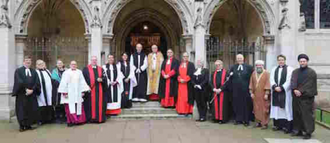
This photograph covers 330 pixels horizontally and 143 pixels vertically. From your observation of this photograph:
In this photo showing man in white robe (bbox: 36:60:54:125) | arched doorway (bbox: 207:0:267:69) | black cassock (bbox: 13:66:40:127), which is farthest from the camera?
arched doorway (bbox: 207:0:267:69)

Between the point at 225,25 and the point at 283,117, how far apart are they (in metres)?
6.42

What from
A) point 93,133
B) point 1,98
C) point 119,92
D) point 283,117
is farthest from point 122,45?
point 283,117

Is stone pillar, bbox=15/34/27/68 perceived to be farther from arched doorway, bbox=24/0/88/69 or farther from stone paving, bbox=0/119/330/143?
stone paving, bbox=0/119/330/143

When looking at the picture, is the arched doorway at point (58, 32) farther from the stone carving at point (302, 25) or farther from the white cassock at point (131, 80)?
the stone carving at point (302, 25)

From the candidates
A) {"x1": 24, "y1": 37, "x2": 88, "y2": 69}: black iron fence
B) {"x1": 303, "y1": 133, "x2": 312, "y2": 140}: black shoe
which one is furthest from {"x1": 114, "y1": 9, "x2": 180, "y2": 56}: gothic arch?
{"x1": 303, "y1": 133, "x2": 312, "y2": 140}: black shoe

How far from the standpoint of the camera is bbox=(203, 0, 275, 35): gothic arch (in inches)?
388

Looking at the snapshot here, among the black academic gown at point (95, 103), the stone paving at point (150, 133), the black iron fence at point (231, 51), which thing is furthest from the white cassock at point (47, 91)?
the black iron fence at point (231, 51)

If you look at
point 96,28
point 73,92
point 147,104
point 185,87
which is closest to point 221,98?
point 185,87

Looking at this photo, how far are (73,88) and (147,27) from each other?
646 cm

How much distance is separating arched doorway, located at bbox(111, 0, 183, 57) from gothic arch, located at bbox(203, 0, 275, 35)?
326 centimetres

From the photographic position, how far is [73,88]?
8211 millimetres

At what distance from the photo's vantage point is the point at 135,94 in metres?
9.70

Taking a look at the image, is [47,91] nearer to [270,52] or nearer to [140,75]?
[140,75]

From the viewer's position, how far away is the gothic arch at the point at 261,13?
388 inches
